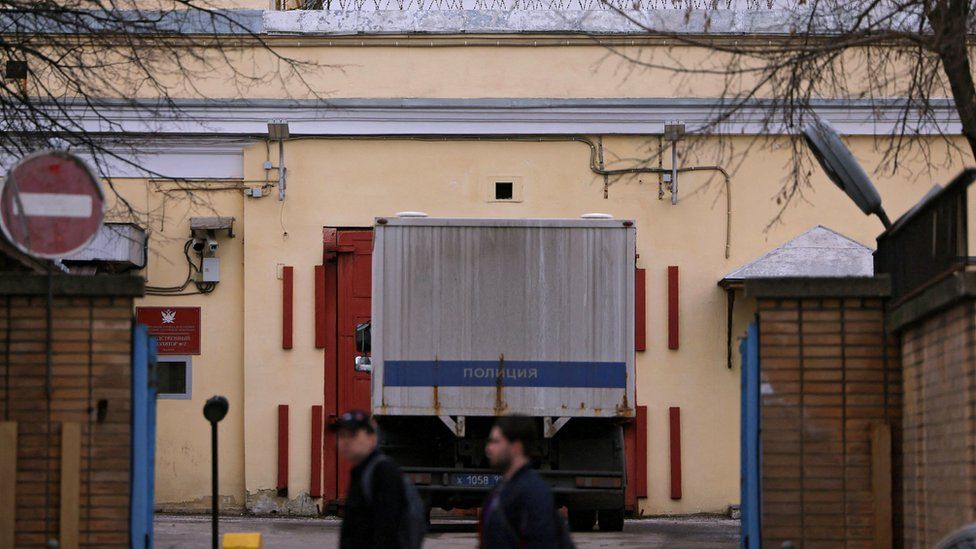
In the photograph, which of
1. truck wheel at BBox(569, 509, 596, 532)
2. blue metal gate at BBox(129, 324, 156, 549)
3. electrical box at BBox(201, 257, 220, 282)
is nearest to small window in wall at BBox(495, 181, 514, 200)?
electrical box at BBox(201, 257, 220, 282)

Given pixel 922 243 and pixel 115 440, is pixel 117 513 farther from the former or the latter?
pixel 922 243

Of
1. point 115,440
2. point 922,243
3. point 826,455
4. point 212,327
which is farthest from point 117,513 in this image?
point 212,327

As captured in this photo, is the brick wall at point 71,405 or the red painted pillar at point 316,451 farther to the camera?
the red painted pillar at point 316,451

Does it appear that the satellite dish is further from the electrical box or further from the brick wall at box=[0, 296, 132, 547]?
the electrical box

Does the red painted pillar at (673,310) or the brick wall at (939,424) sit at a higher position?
the red painted pillar at (673,310)

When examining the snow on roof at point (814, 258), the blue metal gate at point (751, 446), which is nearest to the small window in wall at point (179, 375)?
the snow on roof at point (814, 258)

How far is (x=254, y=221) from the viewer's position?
866 inches

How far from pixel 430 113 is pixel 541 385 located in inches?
257

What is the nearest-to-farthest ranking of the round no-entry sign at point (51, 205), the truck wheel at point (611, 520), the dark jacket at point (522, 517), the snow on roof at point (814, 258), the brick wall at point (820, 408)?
the dark jacket at point (522, 517), the round no-entry sign at point (51, 205), the brick wall at point (820, 408), the truck wheel at point (611, 520), the snow on roof at point (814, 258)

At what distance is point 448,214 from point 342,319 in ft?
6.63

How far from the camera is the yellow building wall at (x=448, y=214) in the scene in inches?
859

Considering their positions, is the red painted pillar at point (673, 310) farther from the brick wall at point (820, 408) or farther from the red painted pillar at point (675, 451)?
the brick wall at point (820, 408)

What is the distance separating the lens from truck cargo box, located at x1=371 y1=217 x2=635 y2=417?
16.5 metres

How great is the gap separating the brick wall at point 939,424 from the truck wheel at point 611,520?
6.90 metres
